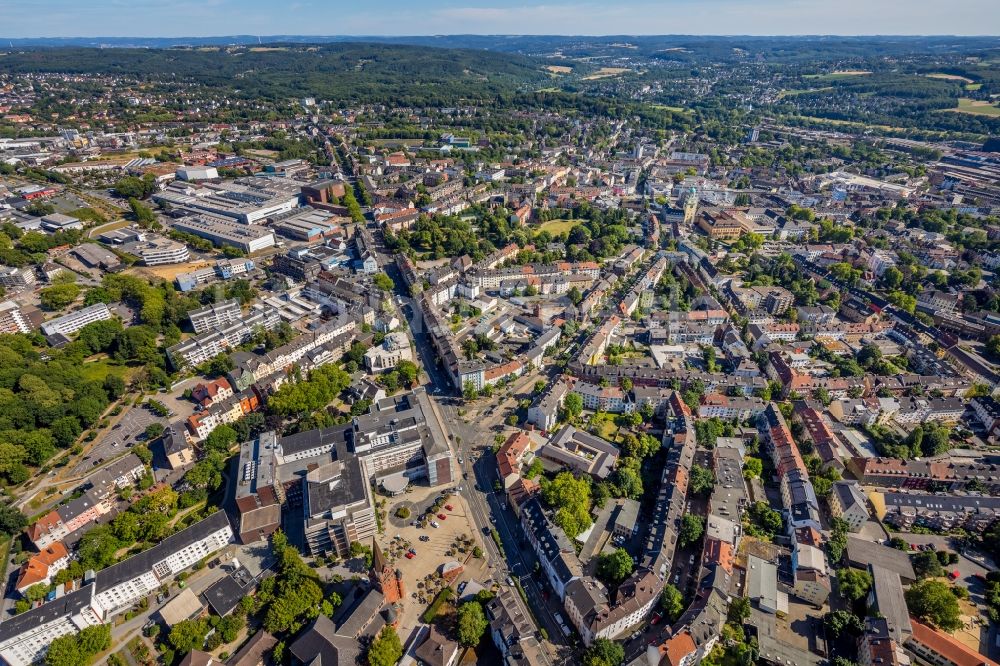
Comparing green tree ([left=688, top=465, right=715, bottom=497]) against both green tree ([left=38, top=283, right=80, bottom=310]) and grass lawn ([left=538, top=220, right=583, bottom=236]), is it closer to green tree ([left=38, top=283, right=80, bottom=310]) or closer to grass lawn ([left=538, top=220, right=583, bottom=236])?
grass lawn ([left=538, top=220, right=583, bottom=236])

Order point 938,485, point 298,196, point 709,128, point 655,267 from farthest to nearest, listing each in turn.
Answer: point 709,128
point 298,196
point 655,267
point 938,485

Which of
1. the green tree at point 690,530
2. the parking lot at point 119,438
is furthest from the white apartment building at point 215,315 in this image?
the green tree at point 690,530

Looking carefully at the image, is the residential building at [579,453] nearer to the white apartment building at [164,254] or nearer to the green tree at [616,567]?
the green tree at [616,567]

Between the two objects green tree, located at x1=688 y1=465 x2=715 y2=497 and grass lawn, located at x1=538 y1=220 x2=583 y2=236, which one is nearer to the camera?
green tree, located at x1=688 y1=465 x2=715 y2=497

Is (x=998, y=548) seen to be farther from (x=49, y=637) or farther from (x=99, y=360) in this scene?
(x=99, y=360)

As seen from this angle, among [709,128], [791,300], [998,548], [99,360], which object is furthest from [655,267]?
[709,128]

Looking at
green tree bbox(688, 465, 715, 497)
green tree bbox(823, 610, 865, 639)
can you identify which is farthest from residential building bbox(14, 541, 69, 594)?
→ green tree bbox(823, 610, 865, 639)

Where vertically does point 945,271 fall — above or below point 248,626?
above
